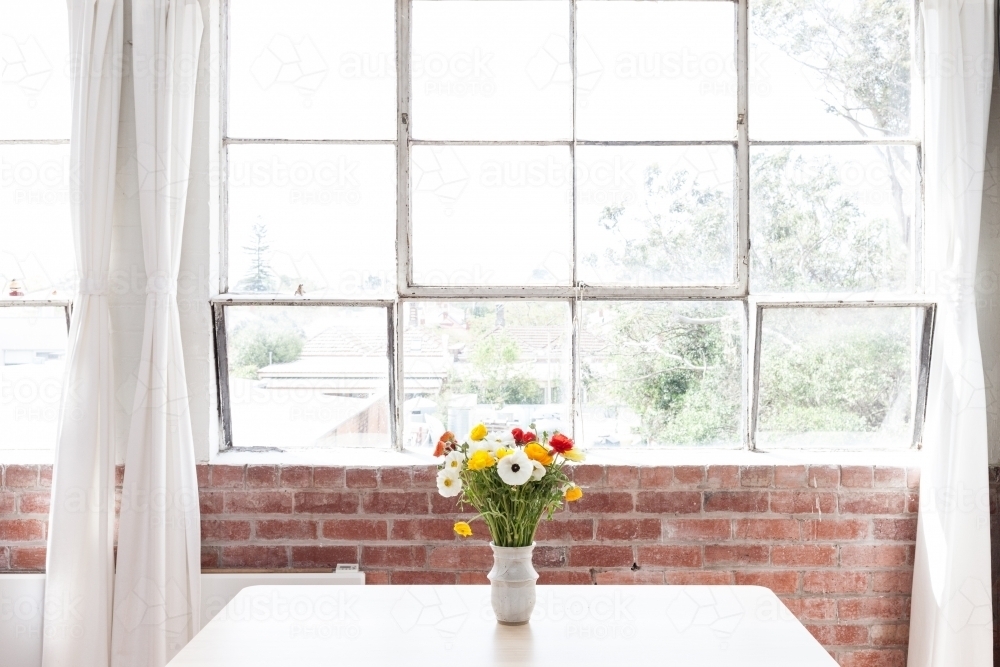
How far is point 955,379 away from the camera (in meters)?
2.54

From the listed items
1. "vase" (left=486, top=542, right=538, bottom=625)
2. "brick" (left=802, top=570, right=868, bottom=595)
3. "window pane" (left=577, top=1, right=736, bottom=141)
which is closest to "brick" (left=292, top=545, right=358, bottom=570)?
"vase" (left=486, top=542, right=538, bottom=625)

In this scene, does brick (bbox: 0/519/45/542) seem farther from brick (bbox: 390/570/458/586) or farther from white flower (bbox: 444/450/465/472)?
white flower (bbox: 444/450/465/472)

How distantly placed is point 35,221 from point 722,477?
2502 millimetres

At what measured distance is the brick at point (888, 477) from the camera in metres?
2.64

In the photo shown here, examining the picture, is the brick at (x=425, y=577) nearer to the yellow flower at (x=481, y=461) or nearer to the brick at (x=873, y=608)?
the yellow flower at (x=481, y=461)

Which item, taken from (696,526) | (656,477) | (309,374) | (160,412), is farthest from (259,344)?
(696,526)

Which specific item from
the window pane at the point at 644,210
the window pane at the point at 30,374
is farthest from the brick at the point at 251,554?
the window pane at the point at 644,210

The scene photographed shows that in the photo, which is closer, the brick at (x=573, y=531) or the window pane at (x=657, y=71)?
the brick at (x=573, y=531)

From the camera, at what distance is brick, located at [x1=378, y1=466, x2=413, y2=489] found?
2.63 metres

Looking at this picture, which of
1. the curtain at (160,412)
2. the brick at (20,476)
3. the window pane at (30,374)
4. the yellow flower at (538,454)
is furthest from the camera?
the window pane at (30,374)

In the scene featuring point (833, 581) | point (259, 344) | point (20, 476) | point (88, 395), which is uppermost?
point (259, 344)

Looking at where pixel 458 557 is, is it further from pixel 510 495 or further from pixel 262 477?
pixel 510 495

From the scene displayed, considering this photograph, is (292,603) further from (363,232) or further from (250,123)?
(250,123)

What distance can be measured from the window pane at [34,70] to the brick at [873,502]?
295 centimetres
